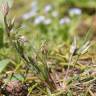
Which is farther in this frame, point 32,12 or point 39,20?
point 32,12

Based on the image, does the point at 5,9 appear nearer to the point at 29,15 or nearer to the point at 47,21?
the point at 47,21

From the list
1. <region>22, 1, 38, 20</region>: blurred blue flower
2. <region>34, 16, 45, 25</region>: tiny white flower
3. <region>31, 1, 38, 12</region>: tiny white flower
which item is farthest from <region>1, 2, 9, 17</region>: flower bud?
<region>31, 1, 38, 12</region>: tiny white flower

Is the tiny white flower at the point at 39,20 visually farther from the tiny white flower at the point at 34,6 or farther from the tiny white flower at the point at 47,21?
the tiny white flower at the point at 34,6

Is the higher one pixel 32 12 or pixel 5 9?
pixel 5 9

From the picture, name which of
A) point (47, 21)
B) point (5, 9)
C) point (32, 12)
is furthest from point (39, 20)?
point (5, 9)

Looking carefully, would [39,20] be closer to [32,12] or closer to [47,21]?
[47,21]

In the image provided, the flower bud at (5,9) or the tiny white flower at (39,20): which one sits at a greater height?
the flower bud at (5,9)

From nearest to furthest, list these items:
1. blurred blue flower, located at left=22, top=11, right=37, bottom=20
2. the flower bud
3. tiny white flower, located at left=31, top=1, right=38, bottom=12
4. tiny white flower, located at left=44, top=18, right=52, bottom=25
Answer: the flower bud
tiny white flower, located at left=44, top=18, right=52, bottom=25
blurred blue flower, located at left=22, top=11, right=37, bottom=20
tiny white flower, located at left=31, top=1, right=38, bottom=12

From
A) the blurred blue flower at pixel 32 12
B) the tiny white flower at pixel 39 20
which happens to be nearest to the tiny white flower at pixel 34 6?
the blurred blue flower at pixel 32 12

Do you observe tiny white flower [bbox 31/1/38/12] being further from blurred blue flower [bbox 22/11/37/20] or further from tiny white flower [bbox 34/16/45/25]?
tiny white flower [bbox 34/16/45/25]

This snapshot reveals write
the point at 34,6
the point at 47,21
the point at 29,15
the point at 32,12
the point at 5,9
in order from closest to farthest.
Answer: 1. the point at 5,9
2. the point at 47,21
3. the point at 29,15
4. the point at 32,12
5. the point at 34,6

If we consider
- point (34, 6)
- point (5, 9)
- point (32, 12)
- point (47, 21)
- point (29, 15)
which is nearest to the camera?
point (5, 9)

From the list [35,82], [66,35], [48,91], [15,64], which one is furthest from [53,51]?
[66,35]
